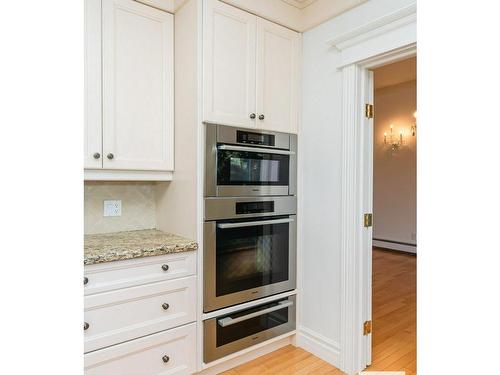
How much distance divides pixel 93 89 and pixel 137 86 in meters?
0.26

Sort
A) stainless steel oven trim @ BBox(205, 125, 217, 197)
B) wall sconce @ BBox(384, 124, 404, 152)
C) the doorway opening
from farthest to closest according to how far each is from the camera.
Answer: wall sconce @ BBox(384, 124, 404, 152) < the doorway opening < stainless steel oven trim @ BBox(205, 125, 217, 197)

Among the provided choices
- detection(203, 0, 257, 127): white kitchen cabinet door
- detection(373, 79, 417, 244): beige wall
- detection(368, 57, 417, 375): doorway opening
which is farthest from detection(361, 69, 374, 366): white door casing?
detection(373, 79, 417, 244): beige wall

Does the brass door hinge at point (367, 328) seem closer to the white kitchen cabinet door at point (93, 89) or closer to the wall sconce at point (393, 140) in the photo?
the white kitchen cabinet door at point (93, 89)

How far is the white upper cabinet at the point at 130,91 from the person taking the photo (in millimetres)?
1884

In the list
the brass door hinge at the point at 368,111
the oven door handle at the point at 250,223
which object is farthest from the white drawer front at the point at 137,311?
the brass door hinge at the point at 368,111

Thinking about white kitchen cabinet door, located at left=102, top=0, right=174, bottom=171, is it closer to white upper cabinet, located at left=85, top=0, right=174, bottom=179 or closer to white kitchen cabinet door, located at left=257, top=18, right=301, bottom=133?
white upper cabinet, located at left=85, top=0, right=174, bottom=179

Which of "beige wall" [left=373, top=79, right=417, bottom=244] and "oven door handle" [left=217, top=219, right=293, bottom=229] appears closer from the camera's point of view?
"oven door handle" [left=217, top=219, right=293, bottom=229]

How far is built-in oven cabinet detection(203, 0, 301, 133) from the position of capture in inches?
77.7

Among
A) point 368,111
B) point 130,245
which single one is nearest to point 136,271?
point 130,245

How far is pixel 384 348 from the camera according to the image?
2.40 metres

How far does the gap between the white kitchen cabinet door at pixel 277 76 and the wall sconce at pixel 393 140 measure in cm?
364

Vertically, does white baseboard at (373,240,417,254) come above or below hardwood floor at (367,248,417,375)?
above

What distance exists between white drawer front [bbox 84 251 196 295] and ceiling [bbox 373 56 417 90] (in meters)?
3.64
